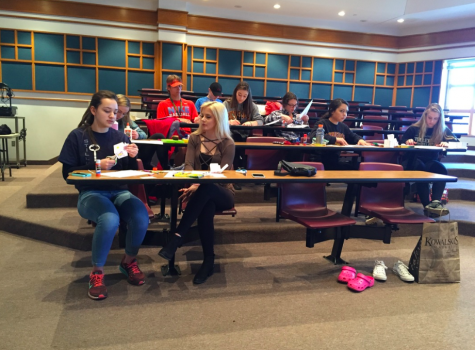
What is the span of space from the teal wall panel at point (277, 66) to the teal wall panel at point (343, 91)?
1.40 meters

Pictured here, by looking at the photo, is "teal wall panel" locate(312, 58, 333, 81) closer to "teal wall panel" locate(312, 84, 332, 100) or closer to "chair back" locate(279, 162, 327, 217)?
"teal wall panel" locate(312, 84, 332, 100)

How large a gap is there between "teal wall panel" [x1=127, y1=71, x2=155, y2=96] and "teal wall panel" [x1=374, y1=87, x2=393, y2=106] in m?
5.79

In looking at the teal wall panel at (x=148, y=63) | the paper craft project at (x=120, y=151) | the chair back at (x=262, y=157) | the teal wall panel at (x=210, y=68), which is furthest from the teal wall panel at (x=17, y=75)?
the paper craft project at (x=120, y=151)

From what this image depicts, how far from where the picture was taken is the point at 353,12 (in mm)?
8117

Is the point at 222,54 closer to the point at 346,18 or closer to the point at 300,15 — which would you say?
the point at 300,15

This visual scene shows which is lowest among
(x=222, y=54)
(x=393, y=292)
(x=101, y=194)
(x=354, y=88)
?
(x=393, y=292)

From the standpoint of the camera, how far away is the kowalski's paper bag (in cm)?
234

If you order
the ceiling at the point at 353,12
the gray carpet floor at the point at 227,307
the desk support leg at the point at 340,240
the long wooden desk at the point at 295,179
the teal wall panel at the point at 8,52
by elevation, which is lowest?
the gray carpet floor at the point at 227,307

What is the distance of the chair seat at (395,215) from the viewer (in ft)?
8.27

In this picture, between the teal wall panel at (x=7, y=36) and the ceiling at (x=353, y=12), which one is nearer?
the teal wall panel at (x=7, y=36)

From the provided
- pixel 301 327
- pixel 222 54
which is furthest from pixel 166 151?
pixel 222 54

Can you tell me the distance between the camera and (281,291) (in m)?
2.23

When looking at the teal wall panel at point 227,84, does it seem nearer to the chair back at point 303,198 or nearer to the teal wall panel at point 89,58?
the teal wall panel at point 89,58

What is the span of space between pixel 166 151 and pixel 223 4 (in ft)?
18.6
